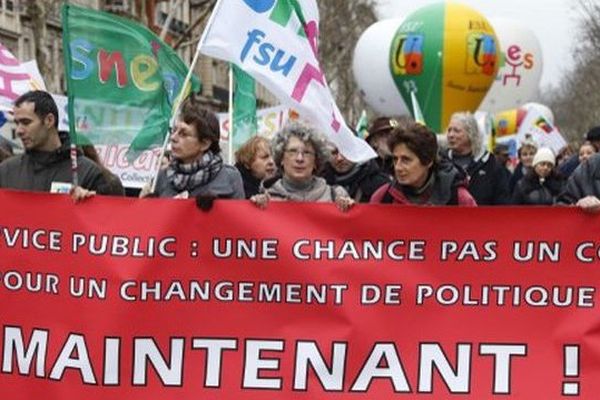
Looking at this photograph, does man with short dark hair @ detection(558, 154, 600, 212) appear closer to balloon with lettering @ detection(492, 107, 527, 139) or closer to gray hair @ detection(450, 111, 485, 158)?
gray hair @ detection(450, 111, 485, 158)

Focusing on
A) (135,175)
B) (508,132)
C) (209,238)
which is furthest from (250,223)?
(508,132)

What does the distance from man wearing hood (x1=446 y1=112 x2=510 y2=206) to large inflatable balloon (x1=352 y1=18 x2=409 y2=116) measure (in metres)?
23.1

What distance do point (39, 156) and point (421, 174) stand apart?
1877 mm

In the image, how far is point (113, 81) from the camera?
24.2ft

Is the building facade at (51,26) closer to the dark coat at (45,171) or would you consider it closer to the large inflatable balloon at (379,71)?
the large inflatable balloon at (379,71)

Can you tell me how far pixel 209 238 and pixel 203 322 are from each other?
13.9 inches

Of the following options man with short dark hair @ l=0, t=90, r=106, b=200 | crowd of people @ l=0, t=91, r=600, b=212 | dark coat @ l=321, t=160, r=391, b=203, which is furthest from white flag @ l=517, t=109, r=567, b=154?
man with short dark hair @ l=0, t=90, r=106, b=200

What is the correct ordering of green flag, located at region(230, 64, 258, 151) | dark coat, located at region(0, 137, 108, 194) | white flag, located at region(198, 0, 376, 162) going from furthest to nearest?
green flag, located at region(230, 64, 258, 151), white flag, located at region(198, 0, 376, 162), dark coat, located at region(0, 137, 108, 194)

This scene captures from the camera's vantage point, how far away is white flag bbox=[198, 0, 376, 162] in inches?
292

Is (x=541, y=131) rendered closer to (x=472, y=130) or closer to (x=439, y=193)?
(x=472, y=130)

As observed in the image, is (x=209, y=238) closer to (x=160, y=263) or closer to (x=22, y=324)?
(x=160, y=263)

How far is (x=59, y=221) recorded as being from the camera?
253 inches

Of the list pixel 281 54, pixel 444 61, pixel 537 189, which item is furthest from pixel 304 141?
pixel 444 61

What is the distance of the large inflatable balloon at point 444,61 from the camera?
105 ft
